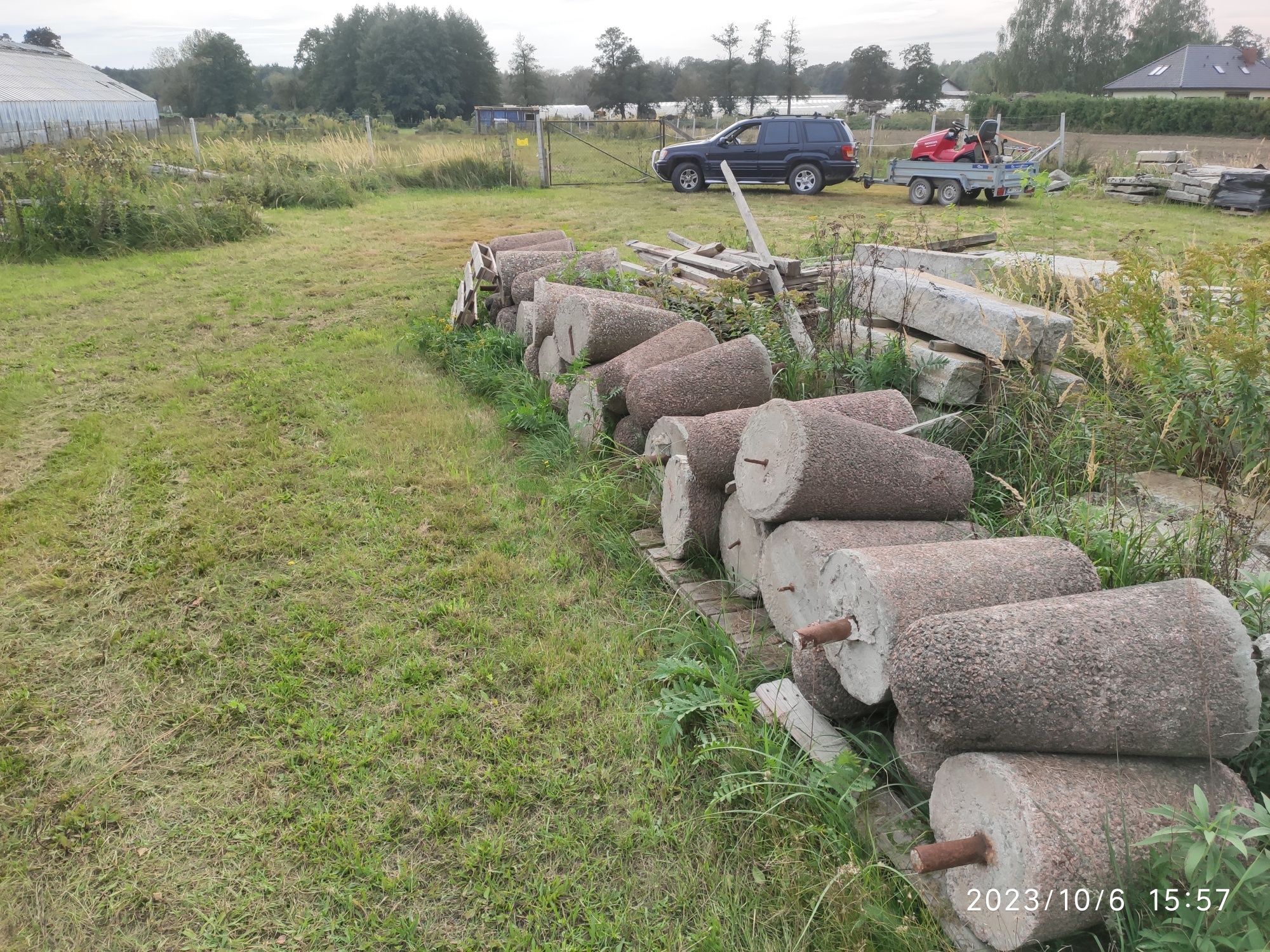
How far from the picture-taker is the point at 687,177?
1880 cm

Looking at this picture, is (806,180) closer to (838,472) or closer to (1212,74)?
(838,472)

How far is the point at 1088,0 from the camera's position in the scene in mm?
65375

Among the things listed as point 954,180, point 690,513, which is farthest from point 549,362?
point 954,180

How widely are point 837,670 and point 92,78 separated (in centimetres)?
5775

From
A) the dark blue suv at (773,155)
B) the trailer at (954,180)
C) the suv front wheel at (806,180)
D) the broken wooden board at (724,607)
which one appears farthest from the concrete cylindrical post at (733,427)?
the suv front wheel at (806,180)

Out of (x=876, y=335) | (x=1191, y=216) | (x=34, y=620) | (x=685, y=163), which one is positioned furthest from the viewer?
(x=685, y=163)

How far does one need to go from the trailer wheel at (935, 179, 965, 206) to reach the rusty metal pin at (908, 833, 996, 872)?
658 inches

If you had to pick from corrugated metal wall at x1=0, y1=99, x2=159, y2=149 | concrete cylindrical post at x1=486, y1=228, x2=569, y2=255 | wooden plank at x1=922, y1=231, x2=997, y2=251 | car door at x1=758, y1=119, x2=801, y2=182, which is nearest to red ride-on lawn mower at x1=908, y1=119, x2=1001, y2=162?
car door at x1=758, y1=119, x2=801, y2=182

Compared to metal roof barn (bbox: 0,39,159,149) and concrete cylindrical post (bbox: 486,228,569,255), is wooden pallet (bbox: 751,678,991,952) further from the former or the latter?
metal roof barn (bbox: 0,39,159,149)

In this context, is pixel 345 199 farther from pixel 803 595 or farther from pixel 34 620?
pixel 803 595

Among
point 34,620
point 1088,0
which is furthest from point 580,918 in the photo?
point 1088,0

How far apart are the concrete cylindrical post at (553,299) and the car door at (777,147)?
539 inches

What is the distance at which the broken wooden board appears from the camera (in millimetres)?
3207

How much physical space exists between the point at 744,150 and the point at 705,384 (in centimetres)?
1574
